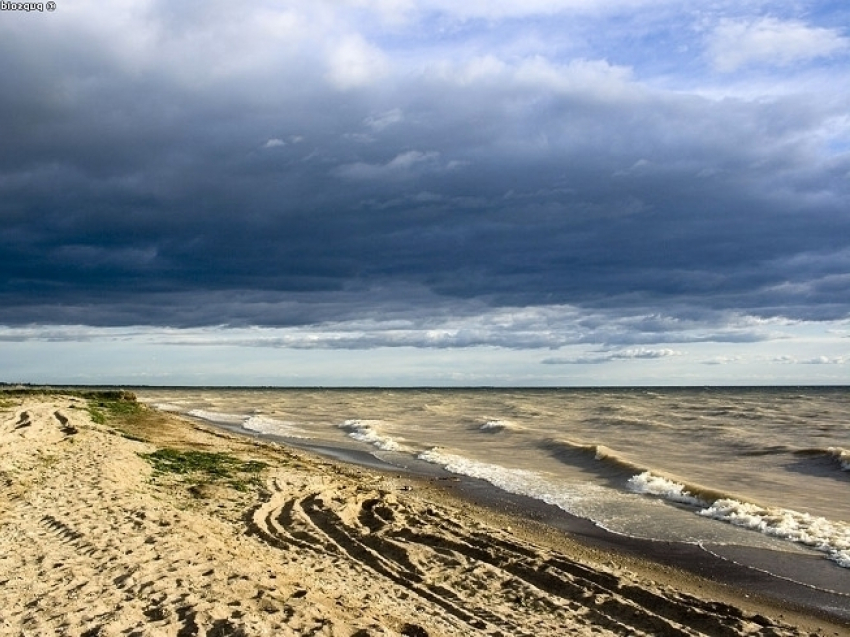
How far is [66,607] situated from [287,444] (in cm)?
2152

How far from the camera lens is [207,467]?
60.8ft

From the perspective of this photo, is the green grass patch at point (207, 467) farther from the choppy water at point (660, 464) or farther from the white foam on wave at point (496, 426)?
the white foam on wave at point (496, 426)

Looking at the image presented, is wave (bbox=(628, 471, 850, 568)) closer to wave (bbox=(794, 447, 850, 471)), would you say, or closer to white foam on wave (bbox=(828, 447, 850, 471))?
white foam on wave (bbox=(828, 447, 850, 471))

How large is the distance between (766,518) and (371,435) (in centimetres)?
2009

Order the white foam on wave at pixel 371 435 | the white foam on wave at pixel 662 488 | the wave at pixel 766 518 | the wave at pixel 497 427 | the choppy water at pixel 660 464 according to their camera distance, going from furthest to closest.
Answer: the wave at pixel 497 427, the white foam on wave at pixel 371 435, the white foam on wave at pixel 662 488, the choppy water at pixel 660 464, the wave at pixel 766 518

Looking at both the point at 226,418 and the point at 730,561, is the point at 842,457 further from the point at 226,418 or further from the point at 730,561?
the point at 226,418

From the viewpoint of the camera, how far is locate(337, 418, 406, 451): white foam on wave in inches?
1112

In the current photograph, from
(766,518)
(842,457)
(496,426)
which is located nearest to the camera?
(766,518)

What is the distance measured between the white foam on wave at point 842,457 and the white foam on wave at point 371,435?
14804 mm

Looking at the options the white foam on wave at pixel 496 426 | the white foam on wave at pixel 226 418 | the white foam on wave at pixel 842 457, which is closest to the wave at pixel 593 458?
the white foam on wave at pixel 496 426

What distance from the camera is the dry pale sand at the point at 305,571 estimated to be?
7.31 meters

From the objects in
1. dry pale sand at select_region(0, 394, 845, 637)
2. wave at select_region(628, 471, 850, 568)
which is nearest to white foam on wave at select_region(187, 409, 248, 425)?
dry pale sand at select_region(0, 394, 845, 637)

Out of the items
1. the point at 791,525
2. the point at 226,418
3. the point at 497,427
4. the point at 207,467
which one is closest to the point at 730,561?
the point at 791,525

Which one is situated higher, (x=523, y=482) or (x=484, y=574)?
(x=484, y=574)
